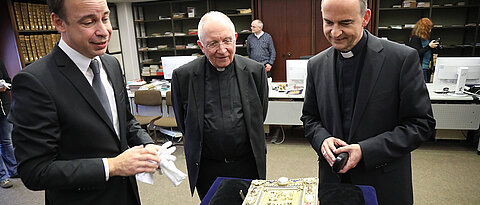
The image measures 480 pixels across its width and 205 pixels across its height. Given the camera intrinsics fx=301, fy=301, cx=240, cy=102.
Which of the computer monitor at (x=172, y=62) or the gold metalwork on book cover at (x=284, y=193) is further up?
the computer monitor at (x=172, y=62)

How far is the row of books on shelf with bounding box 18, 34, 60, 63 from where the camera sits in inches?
176

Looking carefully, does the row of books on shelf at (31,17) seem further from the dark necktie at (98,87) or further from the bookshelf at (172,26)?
the dark necktie at (98,87)

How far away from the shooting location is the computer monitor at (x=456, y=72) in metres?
3.62

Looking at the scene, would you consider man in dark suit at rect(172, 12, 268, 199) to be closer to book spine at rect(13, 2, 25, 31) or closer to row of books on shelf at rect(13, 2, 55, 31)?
row of books on shelf at rect(13, 2, 55, 31)

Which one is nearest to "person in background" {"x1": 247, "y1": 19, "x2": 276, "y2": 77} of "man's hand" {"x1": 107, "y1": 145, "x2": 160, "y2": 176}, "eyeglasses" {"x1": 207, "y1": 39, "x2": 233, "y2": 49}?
"eyeglasses" {"x1": 207, "y1": 39, "x2": 233, "y2": 49}

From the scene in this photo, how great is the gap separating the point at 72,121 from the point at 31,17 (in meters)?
4.62

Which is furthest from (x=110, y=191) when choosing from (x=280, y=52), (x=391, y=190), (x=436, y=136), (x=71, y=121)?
(x=280, y=52)

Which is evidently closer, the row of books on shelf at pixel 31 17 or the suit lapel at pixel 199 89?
the suit lapel at pixel 199 89

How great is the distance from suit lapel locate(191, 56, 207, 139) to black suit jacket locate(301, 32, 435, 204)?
0.66 metres

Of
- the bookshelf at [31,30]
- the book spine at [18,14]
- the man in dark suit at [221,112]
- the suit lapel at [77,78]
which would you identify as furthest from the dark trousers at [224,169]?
the book spine at [18,14]

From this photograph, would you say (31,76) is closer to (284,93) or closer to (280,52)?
(284,93)

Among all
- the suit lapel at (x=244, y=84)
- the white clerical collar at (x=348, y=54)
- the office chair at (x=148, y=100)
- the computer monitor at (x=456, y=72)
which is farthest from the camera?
the office chair at (x=148, y=100)

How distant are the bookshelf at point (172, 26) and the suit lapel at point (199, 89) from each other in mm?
4896

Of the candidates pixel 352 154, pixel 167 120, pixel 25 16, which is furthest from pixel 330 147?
pixel 25 16
